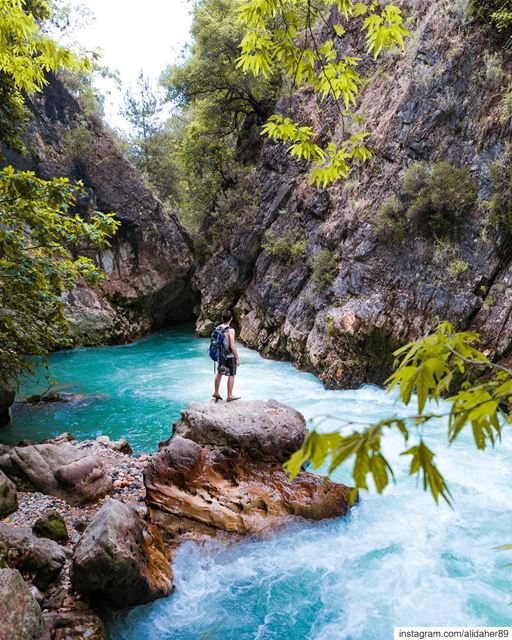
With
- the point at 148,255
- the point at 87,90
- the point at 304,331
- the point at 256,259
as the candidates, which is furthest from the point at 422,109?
the point at 87,90

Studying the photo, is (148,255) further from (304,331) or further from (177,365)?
(304,331)

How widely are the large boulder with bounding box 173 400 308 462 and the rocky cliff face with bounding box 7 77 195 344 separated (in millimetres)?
11987

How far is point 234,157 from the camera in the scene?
19.5 meters

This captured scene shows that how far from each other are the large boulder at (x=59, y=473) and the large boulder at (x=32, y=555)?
1353 millimetres

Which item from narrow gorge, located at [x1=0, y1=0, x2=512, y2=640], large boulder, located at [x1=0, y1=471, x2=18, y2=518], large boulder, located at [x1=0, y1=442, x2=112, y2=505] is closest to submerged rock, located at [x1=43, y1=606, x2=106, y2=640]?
narrow gorge, located at [x1=0, y1=0, x2=512, y2=640]

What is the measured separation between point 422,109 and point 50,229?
29.9 ft

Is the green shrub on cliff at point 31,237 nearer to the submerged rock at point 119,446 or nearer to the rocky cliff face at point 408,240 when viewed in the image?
the submerged rock at point 119,446

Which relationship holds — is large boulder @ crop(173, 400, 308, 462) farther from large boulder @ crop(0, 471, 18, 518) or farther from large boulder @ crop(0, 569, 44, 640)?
large boulder @ crop(0, 569, 44, 640)

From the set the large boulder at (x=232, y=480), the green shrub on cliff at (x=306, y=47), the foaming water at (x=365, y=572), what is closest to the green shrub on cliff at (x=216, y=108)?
the large boulder at (x=232, y=480)

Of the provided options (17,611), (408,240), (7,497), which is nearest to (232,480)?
(7,497)

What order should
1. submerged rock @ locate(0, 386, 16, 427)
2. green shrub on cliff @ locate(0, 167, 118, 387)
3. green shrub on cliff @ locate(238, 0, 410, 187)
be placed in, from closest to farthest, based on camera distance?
green shrub on cliff @ locate(238, 0, 410, 187)
green shrub on cliff @ locate(0, 167, 118, 387)
submerged rock @ locate(0, 386, 16, 427)

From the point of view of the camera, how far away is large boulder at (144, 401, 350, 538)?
504cm

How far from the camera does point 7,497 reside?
4742 mm

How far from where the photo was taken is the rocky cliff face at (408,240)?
29.2 feet
